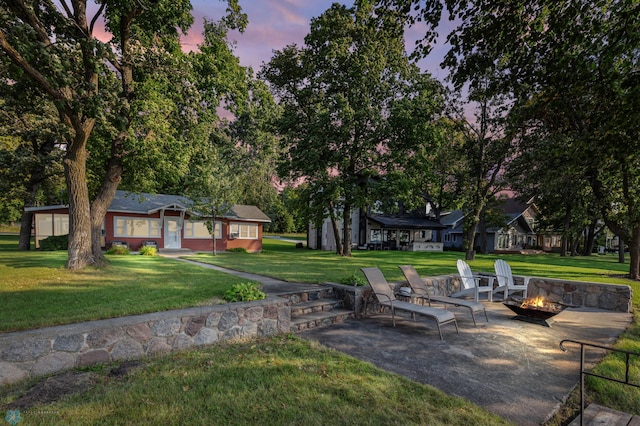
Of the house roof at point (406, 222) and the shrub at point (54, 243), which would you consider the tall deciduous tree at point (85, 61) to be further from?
the house roof at point (406, 222)

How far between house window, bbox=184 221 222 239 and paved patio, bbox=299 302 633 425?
19.0m

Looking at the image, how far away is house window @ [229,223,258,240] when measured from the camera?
80.9 ft

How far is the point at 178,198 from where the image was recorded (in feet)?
79.6

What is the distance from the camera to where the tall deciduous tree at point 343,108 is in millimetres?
18781

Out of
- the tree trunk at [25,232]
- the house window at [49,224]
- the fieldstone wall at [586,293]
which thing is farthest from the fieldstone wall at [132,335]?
the house window at [49,224]

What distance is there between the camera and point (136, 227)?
2123cm

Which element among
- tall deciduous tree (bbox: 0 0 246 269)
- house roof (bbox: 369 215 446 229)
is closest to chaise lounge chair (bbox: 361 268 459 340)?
tall deciduous tree (bbox: 0 0 246 269)

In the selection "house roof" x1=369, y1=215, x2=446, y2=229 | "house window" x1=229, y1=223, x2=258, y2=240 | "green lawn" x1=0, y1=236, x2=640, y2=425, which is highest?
"house roof" x1=369, y1=215, x2=446, y2=229

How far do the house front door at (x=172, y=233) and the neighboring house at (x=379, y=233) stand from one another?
450 inches

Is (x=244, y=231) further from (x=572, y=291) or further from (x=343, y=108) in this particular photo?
(x=572, y=291)

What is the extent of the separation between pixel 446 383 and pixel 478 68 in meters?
4.85

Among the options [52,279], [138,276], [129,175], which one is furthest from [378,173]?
[52,279]

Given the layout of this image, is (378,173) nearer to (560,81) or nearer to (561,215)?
(560,81)

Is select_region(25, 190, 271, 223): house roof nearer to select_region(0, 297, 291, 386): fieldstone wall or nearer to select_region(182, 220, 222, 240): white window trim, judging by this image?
select_region(182, 220, 222, 240): white window trim
